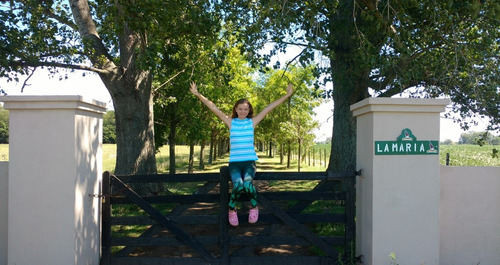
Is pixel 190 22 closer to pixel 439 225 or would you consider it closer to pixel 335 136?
pixel 335 136

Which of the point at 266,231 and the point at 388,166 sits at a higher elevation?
the point at 388,166

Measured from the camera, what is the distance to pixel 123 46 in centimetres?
1026

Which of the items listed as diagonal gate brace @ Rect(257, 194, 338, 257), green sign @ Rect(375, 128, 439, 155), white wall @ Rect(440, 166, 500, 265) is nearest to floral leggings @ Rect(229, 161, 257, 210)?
diagonal gate brace @ Rect(257, 194, 338, 257)

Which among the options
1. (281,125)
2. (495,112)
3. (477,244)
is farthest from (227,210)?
(281,125)

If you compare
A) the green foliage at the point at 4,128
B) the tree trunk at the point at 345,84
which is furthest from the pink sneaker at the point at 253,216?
the green foliage at the point at 4,128

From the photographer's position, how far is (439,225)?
466 centimetres

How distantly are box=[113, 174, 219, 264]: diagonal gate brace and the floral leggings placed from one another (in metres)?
0.69

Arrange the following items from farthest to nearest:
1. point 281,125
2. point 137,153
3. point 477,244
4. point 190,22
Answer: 1. point 281,125
2. point 137,153
3. point 190,22
4. point 477,244

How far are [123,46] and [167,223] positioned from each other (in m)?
6.89

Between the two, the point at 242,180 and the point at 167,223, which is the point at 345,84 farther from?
the point at 167,223

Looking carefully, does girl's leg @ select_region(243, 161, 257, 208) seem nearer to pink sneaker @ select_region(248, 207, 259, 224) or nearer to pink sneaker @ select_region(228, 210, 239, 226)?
pink sneaker @ select_region(248, 207, 259, 224)

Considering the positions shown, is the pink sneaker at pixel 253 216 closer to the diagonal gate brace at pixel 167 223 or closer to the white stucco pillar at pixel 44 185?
the diagonal gate brace at pixel 167 223

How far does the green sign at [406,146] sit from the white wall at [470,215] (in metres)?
0.42

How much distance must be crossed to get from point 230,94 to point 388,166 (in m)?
15.9
